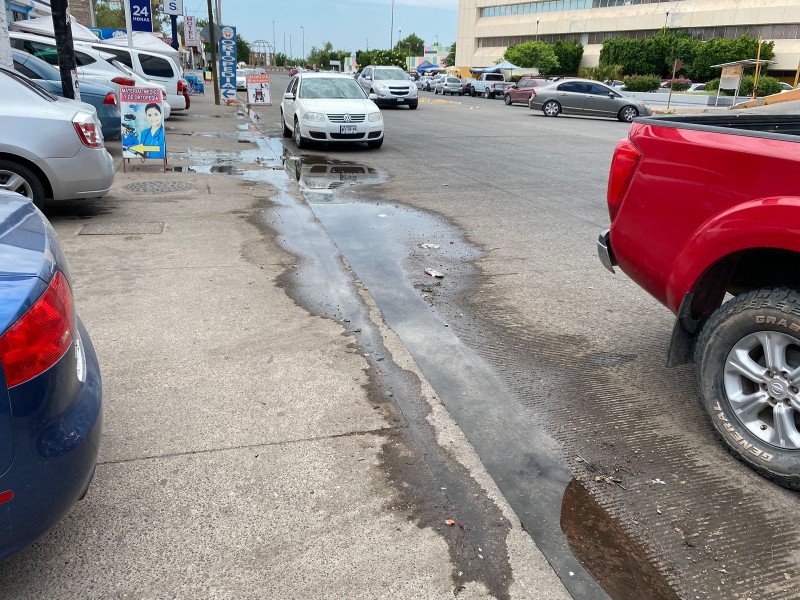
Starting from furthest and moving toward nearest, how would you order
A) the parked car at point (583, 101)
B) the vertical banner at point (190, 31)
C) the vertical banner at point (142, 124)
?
the vertical banner at point (190, 31) < the parked car at point (583, 101) < the vertical banner at point (142, 124)

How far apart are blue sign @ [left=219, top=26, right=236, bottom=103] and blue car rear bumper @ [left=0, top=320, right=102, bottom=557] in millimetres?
28911

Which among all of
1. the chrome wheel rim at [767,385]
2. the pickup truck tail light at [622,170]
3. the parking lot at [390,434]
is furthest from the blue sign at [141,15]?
the chrome wheel rim at [767,385]

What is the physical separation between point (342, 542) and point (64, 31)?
34.4 feet

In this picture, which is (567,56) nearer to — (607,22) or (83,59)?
(607,22)

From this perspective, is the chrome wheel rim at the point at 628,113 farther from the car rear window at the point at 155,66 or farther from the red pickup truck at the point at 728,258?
the red pickup truck at the point at 728,258

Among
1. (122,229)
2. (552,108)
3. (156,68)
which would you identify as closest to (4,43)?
(122,229)

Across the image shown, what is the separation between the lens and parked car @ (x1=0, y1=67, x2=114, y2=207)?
694 centimetres

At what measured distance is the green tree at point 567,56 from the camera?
78.2 metres

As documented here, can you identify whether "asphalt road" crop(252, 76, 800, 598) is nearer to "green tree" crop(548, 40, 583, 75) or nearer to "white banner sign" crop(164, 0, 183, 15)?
"white banner sign" crop(164, 0, 183, 15)

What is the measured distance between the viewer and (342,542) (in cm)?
277

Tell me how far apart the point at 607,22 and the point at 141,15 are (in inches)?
2678

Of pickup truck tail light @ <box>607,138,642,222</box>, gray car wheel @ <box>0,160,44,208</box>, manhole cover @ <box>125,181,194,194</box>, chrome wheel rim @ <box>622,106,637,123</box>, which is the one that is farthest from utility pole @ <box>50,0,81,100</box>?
chrome wheel rim @ <box>622,106,637,123</box>

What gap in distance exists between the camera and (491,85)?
46.3 m

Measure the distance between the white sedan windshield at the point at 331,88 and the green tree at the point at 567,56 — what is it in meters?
67.5
